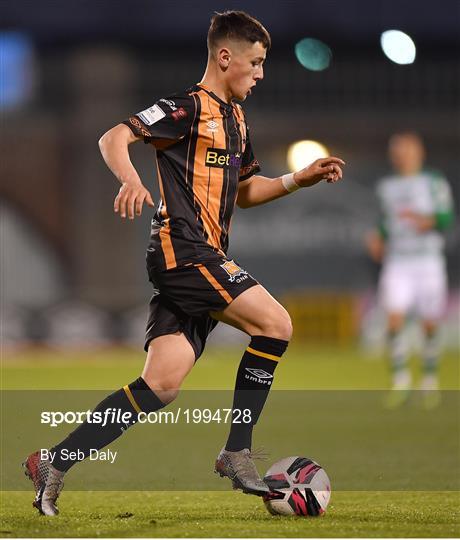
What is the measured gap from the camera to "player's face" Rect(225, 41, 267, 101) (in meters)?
5.07

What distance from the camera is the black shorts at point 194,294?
4.84 meters

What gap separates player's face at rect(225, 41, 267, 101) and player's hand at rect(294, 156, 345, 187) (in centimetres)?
45

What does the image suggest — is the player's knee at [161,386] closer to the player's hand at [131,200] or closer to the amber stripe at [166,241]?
the amber stripe at [166,241]

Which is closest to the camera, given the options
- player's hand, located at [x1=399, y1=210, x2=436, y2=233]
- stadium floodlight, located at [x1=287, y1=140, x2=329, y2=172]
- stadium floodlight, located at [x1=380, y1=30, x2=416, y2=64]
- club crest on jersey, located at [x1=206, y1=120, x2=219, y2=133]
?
club crest on jersey, located at [x1=206, y1=120, x2=219, y2=133]

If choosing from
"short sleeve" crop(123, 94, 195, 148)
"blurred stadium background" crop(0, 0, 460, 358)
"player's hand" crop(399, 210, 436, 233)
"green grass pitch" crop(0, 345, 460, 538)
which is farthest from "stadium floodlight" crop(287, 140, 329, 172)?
"short sleeve" crop(123, 94, 195, 148)

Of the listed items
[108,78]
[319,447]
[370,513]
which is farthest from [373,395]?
[108,78]

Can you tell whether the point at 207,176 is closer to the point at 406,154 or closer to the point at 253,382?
the point at 253,382

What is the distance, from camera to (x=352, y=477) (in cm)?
598

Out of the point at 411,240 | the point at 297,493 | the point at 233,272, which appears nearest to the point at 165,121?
the point at 233,272

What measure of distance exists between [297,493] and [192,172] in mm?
1433

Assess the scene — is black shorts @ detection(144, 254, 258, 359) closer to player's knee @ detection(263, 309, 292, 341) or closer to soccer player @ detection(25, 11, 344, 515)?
soccer player @ detection(25, 11, 344, 515)

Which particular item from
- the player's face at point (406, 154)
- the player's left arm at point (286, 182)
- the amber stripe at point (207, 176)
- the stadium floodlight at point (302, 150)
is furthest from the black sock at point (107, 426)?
the stadium floodlight at point (302, 150)

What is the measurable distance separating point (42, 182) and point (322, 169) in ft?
58.6

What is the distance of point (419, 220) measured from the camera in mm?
10242
